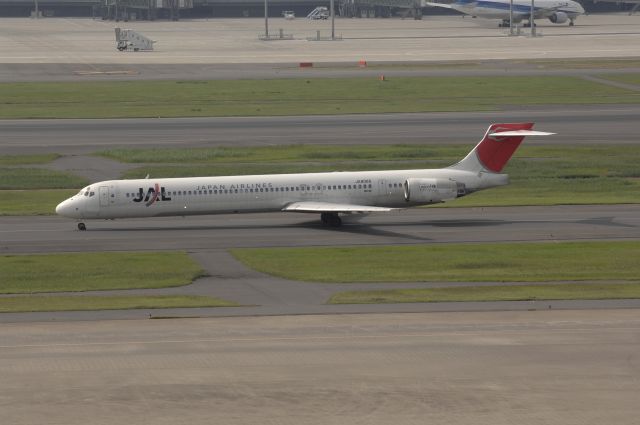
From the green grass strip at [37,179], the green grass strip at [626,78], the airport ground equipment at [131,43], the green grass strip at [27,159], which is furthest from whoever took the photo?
the airport ground equipment at [131,43]

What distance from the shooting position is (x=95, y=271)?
171 feet

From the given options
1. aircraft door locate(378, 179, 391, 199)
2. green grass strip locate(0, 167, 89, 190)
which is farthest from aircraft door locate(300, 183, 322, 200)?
green grass strip locate(0, 167, 89, 190)

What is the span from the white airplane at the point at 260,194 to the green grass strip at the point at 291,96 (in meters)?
49.7

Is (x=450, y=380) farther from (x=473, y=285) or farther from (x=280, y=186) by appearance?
(x=280, y=186)

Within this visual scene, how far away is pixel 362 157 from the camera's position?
286ft

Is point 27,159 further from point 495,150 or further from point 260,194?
point 495,150

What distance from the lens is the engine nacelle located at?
6312 centimetres

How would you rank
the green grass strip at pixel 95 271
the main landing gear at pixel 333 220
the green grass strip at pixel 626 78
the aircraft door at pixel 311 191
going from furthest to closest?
1. the green grass strip at pixel 626 78
2. the main landing gear at pixel 333 220
3. the aircraft door at pixel 311 191
4. the green grass strip at pixel 95 271

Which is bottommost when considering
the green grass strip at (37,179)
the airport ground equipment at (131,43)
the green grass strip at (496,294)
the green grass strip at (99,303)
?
the green grass strip at (37,179)

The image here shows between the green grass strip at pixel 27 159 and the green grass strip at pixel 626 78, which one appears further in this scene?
the green grass strip at pixel 626 78

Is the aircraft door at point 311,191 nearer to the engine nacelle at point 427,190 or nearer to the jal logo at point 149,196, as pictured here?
the engine nacelle at point 427,190

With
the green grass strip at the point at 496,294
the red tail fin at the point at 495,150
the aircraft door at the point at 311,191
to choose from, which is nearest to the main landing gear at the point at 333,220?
the aircraft door at the point at 311,191

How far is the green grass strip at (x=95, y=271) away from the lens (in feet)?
163

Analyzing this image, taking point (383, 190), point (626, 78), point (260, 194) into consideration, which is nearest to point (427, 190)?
point (383, 190)
